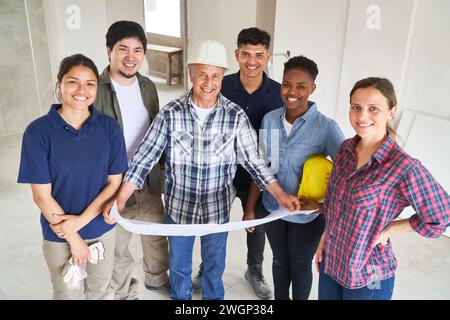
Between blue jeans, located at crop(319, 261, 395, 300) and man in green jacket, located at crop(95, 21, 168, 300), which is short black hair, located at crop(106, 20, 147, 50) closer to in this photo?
man in green jacket, located at crop(95, 21, 168, 300)

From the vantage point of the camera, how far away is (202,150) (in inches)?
76.4

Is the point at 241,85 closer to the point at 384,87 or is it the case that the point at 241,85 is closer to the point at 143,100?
the point at 143,100

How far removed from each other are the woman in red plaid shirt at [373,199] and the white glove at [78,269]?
1062 millimetres

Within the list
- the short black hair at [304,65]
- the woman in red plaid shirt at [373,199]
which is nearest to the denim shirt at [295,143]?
the short black hair at [304,65]

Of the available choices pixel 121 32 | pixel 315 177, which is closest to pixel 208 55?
pixel 121 32

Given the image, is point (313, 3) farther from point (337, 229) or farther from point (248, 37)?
point (337, 229)

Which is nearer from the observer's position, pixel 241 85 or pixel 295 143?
pixel 295 143

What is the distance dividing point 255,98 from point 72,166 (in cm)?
110

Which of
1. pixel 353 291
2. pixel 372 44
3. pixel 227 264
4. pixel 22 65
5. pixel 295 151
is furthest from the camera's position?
pixel 22 65

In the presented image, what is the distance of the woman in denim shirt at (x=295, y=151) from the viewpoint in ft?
6.26

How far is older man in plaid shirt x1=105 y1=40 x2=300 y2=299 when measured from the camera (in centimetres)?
190

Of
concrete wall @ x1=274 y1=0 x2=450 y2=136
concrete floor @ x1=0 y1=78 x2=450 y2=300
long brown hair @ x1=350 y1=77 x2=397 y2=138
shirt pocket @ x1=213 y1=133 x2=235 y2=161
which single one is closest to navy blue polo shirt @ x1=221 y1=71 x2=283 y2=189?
shirt pocket @ x1=213 y1=133 x2=235 y2=161

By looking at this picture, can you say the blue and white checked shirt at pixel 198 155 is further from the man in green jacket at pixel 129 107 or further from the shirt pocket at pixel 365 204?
the shirt pocket at pixel 365 204
